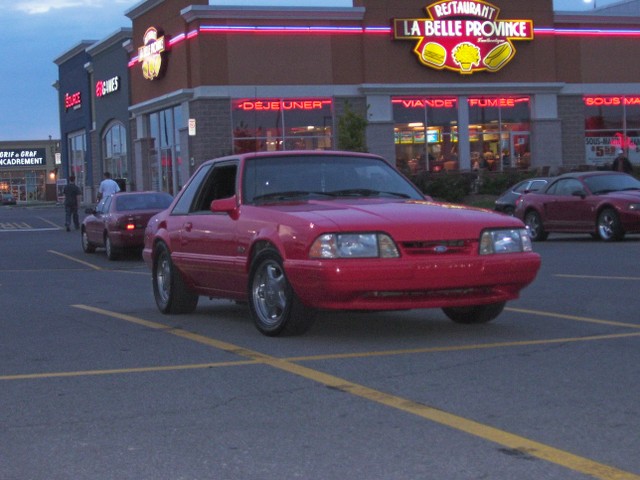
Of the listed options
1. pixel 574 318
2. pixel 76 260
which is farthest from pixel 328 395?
pixel 76 260

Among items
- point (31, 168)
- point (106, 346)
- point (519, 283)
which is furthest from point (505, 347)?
point (31, 168)

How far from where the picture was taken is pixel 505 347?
8.02 m

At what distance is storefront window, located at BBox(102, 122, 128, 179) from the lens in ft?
177

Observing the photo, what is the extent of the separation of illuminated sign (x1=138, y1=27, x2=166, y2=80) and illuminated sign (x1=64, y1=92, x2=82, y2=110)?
17706 mm

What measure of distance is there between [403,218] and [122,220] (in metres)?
13.6

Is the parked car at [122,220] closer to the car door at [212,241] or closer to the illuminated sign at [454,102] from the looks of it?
the car door at [212,241]

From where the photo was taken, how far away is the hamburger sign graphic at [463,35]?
4203cm

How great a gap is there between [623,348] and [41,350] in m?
4.41

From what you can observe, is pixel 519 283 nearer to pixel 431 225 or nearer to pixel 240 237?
pixel 431 225

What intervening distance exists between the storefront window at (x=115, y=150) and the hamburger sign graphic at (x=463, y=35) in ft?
57.6

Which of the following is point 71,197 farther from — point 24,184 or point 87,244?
point 24,184

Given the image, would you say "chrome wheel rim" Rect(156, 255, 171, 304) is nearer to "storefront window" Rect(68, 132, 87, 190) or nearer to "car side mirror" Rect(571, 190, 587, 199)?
"car side mirror" Rect(571, 190, 587, 199)

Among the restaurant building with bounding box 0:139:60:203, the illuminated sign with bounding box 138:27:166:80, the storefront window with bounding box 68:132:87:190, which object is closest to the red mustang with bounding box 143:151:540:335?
the illuminated sign with bounding box 138:27:166:80

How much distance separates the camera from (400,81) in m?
42.3
